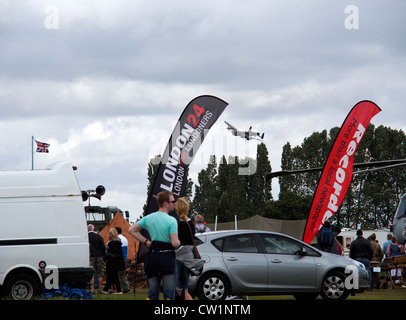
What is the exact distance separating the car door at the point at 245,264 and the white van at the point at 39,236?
2924 mm

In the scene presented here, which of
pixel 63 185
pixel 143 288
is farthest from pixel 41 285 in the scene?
pixel 143 288

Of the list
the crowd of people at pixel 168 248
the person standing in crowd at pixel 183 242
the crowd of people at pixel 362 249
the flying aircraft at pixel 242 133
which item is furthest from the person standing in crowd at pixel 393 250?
the flying aircraft at pixel 242 133

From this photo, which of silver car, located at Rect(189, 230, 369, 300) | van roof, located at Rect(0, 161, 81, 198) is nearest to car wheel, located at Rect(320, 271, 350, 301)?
silver car, located at Rect(189, 230, 369, 300)

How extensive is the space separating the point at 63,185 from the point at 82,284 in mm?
1907

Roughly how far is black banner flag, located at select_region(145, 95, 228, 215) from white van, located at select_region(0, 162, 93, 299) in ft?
14.7

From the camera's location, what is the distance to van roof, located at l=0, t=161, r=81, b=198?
14.6m

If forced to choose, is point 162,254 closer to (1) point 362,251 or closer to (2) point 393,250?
(1) point 362,251

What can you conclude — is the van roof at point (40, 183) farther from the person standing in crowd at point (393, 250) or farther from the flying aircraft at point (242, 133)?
the flying aircraft at point (242, 133)

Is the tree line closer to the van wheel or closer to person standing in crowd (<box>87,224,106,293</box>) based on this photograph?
person standing in crowd (<box>87,224,106,293</box>)

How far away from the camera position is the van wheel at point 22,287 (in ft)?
47.2

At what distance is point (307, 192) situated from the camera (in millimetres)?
94250

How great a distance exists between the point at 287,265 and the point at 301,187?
79.7m

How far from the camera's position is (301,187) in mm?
94938

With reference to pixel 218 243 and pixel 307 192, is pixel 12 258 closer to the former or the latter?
pixel 218 243
